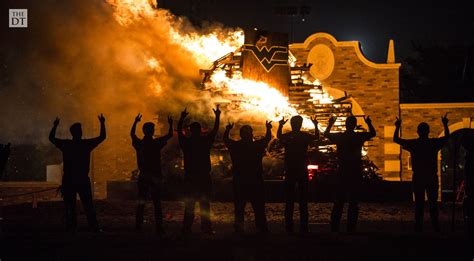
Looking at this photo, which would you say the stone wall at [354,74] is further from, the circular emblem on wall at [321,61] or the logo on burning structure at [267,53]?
the logo on burning structure at [267,53]

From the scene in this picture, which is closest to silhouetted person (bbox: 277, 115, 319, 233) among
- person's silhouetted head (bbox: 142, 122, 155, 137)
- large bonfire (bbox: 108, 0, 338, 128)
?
person's silhouetted head (bbox: 142, 122, 155, 137)

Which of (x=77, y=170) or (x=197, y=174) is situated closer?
(x=197, y=174)

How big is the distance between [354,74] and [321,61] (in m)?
1.48

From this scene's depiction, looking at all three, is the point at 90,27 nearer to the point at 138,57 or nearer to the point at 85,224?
the point at 138,57

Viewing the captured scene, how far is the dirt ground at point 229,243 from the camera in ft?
29.5

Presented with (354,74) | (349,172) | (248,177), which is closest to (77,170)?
(248,177)

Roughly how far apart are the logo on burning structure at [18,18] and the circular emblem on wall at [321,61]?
11.5m

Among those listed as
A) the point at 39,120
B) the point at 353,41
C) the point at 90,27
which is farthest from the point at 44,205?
the point at 39,120

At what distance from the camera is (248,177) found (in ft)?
36.9

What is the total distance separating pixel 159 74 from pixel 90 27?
3090mm

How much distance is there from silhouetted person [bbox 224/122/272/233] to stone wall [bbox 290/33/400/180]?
18342 millimetres

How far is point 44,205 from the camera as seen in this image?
19.3m

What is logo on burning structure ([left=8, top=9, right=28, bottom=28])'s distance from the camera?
89.0 feet

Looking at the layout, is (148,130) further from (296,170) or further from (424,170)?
(424,170)
